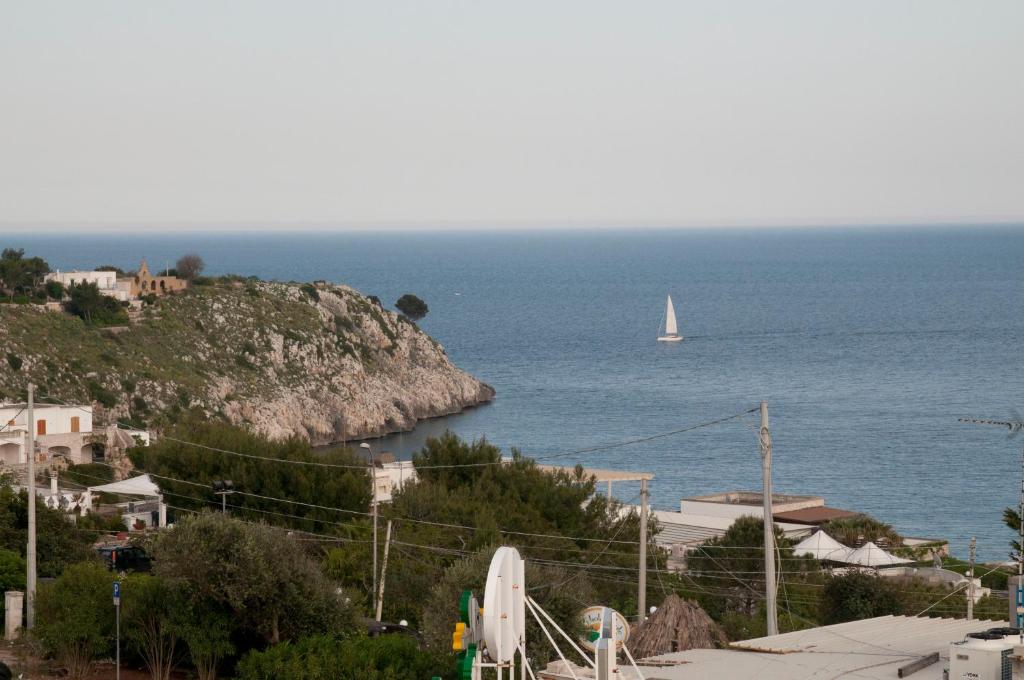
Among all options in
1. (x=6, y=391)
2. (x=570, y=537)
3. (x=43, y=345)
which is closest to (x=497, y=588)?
(x=570, y=537)

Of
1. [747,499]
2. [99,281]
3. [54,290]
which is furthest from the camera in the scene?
[99,281]

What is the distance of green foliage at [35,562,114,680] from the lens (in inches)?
812

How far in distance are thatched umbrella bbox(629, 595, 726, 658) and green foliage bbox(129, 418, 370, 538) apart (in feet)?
42.9

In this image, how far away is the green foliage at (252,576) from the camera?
19.7 meters

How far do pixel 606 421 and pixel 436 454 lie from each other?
44172mm

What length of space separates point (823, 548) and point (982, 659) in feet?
78.2

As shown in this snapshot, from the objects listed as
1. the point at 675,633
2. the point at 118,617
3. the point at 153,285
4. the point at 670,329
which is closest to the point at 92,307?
the point at 153,285

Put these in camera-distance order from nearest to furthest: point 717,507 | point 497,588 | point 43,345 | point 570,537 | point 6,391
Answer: point 497,588
point 570,537
point 717,507
point 6,391
point 43,345

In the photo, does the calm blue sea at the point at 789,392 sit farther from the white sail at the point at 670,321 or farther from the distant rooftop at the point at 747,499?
the distant rooftop at the point at 747,499

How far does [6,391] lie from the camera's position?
6366 cm

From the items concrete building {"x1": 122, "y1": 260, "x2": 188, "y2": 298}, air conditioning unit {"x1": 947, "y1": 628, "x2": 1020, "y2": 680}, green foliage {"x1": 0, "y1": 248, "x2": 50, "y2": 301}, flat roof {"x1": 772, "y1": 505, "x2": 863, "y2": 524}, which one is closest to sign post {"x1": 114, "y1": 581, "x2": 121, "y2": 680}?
air conditioning unit {"x1": 947, "y1": 628, "x2": 1020, "y2": 680}

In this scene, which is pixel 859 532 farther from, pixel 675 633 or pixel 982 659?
pixel 982 659

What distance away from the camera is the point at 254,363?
3287 inches

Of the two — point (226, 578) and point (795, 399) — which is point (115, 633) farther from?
point (795, 399)
